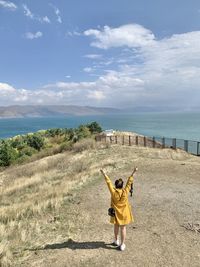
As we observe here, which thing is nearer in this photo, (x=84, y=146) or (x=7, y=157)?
(x=84, y=146)

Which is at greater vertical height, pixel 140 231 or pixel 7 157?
pixel 140 231

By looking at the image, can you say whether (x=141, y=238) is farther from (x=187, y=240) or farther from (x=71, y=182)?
(x=71, y=182)

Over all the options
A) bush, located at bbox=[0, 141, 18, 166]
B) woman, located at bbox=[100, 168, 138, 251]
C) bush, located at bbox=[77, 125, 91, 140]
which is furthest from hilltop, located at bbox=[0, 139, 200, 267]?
bush, located at bbox=[77, 125, 91, 140]

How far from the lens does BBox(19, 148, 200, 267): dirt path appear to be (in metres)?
7.81

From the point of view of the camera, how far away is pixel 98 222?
10398mm

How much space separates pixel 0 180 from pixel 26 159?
26.8ft

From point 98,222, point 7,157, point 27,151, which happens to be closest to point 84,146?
point 7,157

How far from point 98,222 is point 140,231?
58.0 inches

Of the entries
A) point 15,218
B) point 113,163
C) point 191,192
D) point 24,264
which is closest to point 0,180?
point 113,163

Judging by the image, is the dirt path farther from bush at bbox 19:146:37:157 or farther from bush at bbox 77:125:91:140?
bush at bbox 19:146:37:157

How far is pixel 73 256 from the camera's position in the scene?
26.4 feet

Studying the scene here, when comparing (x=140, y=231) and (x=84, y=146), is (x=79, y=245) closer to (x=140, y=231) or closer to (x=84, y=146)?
(x=140, y=231)

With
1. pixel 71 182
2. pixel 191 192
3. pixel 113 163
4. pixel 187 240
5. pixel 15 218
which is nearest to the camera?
pixel 187 240

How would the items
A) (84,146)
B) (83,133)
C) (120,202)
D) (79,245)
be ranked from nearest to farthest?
(120,202)
(79,245)
(84,146)
(83,133)
